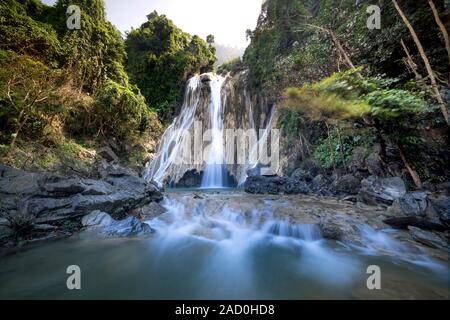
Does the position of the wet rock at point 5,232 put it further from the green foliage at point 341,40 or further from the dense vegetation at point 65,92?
the green foliage at point 341,40

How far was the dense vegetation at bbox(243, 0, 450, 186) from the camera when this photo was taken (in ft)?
15.8

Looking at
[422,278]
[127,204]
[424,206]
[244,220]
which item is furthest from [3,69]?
[424,206]

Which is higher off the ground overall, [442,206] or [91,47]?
[91,47]

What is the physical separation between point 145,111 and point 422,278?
17.7 m

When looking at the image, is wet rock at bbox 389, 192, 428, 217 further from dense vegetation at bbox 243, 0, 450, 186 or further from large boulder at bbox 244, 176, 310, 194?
large boulder at bbox 244, 176, 310, 194

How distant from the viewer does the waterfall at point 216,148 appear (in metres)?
17.8

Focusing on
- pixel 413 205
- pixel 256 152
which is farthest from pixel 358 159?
pixel 256 152

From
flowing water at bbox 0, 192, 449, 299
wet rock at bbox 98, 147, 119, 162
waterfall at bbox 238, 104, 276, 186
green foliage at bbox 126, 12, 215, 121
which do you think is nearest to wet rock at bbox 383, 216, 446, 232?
flowing water at bbox 0, 192, 449, 299

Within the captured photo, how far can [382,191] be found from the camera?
274 inches

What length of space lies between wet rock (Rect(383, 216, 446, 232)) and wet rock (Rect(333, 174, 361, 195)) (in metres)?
4.18

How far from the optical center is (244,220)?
6.73 m

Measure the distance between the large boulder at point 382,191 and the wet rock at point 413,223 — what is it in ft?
5.22

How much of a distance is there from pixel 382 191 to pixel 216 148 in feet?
44.5

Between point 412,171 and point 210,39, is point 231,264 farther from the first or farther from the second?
point 210,39
